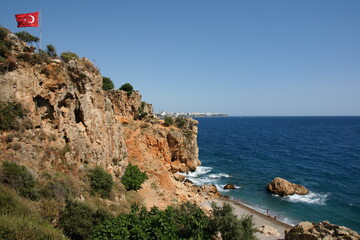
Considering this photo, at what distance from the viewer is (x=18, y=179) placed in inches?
511

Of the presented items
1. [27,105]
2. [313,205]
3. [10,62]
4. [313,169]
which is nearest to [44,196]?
[27,105]

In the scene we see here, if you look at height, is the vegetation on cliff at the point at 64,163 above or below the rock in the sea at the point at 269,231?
above

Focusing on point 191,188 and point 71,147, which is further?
point 191,188

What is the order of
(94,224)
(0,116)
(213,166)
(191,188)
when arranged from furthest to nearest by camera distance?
(213,166) < (191,188) < (0,116) < (94,224)

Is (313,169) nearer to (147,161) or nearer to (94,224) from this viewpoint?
(147,161)

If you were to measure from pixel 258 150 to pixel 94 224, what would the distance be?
6550 centimetres

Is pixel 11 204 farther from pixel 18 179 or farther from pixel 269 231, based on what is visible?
pixel 269 231

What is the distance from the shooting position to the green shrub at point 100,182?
19.3 m

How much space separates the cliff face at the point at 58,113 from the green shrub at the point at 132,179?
2674 mm

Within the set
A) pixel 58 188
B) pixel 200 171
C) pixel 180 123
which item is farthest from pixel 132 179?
pixel 180 123

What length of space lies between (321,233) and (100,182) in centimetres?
2200

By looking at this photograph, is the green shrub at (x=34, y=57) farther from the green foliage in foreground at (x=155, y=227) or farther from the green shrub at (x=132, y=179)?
the green shrub at (x=132, y=179)

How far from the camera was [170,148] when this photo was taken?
46.0m

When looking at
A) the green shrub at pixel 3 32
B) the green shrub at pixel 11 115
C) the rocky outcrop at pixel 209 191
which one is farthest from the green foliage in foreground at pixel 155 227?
the rocky outcrop at pixel 209 191
